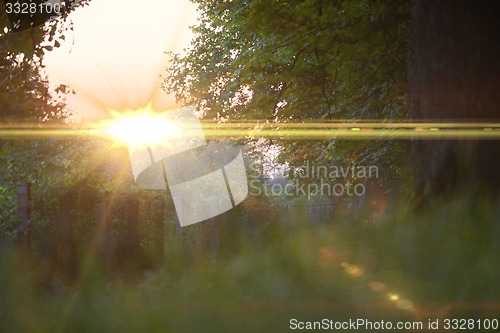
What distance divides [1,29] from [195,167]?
21.8m

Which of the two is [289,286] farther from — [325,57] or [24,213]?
[325,57]

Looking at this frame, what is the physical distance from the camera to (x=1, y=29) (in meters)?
10.2

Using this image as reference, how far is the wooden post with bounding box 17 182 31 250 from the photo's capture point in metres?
9.77

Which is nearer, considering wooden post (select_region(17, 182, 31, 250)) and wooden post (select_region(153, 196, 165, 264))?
wooden post (select_region(153, 196, 165, 264))

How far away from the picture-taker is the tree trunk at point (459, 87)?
6789 millimetres

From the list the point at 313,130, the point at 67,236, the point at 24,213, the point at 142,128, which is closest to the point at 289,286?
the point at 67,236

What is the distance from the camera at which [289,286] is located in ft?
13.0

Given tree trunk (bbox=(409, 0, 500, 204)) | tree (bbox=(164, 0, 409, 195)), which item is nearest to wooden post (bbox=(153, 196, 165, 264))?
tree trunk (bbox=(409, 0, 500, 204))

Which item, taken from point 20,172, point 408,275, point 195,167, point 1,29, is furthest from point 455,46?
point 195,167

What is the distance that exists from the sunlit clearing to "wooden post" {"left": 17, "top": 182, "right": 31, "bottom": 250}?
9201 mm

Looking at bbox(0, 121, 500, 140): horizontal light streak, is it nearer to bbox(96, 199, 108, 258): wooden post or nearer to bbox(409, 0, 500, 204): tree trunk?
bbox(409, 0, 500, 204): tree trunk

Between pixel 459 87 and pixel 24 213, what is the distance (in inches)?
263

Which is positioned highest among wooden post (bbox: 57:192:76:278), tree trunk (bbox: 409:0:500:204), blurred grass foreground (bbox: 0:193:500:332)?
tree trunk (bbox: 409:0:500:204)

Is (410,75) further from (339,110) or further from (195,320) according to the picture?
(339,110)
